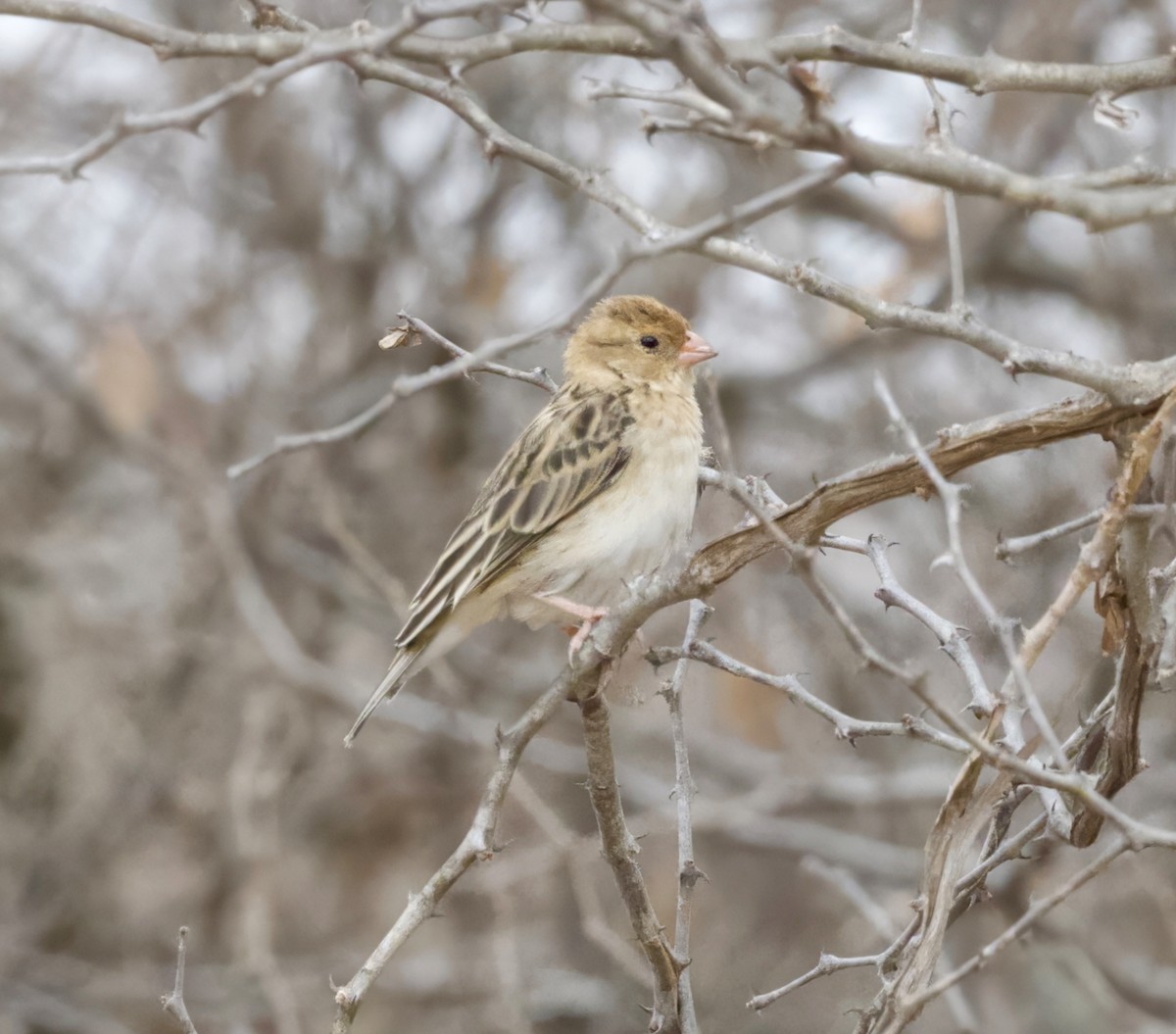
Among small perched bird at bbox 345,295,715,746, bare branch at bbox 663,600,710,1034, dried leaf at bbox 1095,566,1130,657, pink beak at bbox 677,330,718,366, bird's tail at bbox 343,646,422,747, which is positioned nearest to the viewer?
dried leaf at bbox 1095,566,1130,657

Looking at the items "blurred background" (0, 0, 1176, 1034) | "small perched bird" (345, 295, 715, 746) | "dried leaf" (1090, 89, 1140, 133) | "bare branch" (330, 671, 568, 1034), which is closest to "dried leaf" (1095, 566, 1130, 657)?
"dried leaf" (1090, 89, 1140, 133)

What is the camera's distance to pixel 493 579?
5.11 m

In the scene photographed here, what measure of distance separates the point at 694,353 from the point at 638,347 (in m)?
0.21

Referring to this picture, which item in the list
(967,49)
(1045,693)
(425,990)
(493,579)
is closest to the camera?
(493,579)

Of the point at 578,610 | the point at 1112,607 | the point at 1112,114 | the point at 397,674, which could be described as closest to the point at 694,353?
the point at 578,610

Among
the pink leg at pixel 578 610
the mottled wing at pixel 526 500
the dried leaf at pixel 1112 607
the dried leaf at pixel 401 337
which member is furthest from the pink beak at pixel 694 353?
the dried leaf at pixel 1112 607

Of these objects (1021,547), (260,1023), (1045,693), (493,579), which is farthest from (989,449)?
(260,1023)

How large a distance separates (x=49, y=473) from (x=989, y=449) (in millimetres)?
7109

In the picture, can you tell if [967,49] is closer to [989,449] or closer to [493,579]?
[493,579]

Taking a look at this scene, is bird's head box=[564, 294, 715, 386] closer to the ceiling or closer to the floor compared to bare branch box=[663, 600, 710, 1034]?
closer to the ceiling

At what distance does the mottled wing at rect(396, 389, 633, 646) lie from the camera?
4984mm

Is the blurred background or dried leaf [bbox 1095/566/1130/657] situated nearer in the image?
dried leaf [bbox 1095/566/1130/657]

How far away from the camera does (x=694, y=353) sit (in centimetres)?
563

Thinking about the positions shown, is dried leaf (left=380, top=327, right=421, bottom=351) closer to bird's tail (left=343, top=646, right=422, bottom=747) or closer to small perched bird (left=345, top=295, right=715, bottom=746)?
small perched bird (left=345, top=295, right=715, bottom=746)
